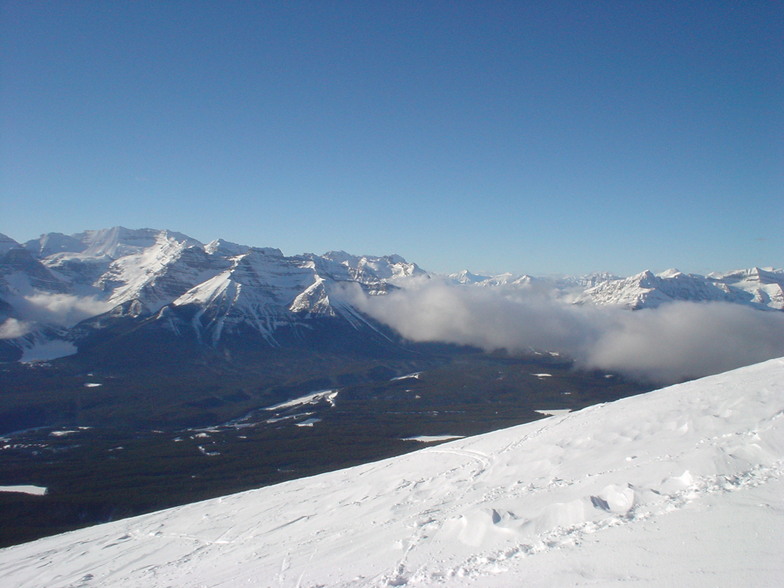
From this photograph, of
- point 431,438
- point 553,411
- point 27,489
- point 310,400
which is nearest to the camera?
point 27,489

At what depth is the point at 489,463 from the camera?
32.1 metres

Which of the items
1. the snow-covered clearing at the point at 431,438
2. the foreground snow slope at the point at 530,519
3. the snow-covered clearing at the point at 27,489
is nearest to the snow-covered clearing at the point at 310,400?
the snow-covered clearing at the point at 431,438

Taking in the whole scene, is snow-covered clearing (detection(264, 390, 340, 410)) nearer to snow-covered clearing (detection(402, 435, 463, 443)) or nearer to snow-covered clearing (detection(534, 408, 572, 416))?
snow-covered clearing (detection(402, 435, 463, 443))

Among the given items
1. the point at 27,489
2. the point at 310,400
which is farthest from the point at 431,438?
the point at 310,400

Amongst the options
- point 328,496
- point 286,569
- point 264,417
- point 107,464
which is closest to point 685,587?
point 286,569

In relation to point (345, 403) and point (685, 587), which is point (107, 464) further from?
point (685, 587)

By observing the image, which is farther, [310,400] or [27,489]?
[310,400]

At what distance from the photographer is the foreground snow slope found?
1523 centimetres

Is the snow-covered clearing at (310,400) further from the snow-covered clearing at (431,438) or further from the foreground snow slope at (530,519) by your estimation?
the foreground snow slope at (530,519)

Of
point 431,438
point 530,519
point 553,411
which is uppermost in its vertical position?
point 530,519

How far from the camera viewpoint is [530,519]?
63.8ft

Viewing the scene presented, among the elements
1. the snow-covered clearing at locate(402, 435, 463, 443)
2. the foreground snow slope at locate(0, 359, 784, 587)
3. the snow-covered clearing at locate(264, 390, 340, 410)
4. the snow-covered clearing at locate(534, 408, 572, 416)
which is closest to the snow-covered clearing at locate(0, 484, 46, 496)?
the foreground snow slope at locate(0, 359, 784, 587)

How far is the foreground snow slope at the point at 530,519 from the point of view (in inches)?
600

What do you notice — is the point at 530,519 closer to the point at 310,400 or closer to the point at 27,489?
the point at 27,489
